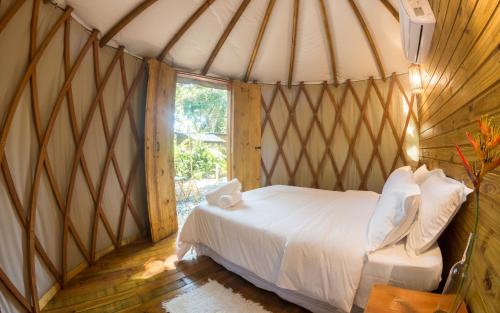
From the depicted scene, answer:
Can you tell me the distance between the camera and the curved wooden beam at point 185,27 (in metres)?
2.29

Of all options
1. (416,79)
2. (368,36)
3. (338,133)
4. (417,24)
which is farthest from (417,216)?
(338,133)

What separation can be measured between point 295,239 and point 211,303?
2.68 feet

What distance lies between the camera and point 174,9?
7.38 ft

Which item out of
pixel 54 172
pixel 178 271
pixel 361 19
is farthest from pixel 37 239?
pixel 361 19

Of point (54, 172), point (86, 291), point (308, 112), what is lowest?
point (86, 291)

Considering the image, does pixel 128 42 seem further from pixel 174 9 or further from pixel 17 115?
pixel 17 115

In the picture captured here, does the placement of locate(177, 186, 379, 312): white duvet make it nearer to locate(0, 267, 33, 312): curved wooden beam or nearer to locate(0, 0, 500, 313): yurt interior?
locate(0, 0, 500, 313): yurt interior

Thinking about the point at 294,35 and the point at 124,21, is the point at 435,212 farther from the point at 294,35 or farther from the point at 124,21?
the point at 124,21

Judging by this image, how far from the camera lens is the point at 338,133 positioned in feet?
12.7

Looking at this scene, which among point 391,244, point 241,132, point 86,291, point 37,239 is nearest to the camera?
point 391,244

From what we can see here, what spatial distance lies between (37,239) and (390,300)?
2.27m

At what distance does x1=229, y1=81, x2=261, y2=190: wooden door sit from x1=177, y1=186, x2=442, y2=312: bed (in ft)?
4.55

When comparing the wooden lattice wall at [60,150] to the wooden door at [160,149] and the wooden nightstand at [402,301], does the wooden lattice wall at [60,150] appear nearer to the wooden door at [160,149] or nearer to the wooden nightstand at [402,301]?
the wooden door at [160,149]

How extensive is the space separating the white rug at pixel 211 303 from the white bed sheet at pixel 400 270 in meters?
0.77
